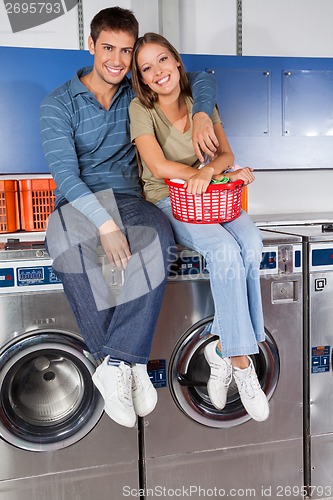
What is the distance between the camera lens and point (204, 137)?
6.77 ft

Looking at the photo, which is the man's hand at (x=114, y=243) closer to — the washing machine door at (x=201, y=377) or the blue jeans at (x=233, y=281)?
the blue jeans at (x=233, y=281)

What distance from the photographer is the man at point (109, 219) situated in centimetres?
188

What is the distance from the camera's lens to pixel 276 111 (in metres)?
3.36

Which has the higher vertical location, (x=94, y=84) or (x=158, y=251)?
(x=94, y=84)

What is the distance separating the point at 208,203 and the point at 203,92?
0.54 m

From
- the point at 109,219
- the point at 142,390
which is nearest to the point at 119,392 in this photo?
the point at 142,390

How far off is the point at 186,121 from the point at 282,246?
0.70 meters

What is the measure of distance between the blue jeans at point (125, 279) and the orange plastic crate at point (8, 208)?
2.73 feet

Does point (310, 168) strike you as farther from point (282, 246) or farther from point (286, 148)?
point (282, 246)

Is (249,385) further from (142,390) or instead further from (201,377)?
(201,377)

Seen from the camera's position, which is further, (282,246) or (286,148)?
(286,148)

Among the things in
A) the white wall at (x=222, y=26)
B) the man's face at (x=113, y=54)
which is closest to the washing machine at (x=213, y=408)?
the man's face at (x=113, y=54)

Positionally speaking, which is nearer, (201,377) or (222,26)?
(201,377)

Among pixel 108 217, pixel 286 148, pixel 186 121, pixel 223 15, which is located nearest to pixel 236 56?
pixel 223 15
